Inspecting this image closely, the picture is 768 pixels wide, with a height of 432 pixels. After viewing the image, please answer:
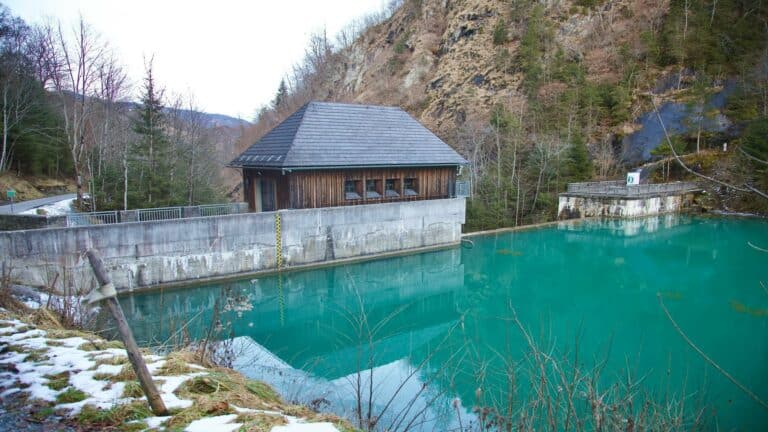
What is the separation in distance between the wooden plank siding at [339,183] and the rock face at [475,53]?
15.1 meters

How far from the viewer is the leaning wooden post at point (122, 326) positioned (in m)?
2.83

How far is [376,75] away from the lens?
4453cm

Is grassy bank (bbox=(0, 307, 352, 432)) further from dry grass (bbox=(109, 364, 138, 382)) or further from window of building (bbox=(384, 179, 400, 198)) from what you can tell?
window of building (bbox=(384, 179, 400, 198))

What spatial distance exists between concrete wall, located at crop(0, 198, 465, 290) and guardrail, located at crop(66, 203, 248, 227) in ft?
3.02

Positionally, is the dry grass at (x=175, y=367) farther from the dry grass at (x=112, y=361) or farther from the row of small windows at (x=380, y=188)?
the row of small windows at (x=380, y=188)

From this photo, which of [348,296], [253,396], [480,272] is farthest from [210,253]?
[253,396]

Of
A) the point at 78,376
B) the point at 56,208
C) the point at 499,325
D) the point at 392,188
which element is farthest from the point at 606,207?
the point at 56,208

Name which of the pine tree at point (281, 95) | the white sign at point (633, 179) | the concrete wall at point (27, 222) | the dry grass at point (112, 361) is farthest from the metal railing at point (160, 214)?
the pine tree at point (281, 95)

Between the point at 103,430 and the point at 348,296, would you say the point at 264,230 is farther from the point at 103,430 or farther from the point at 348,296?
the point at 103,430

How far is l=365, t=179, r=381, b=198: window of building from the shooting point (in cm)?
1646

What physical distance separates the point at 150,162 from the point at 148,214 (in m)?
2.62

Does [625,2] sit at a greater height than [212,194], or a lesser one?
greater

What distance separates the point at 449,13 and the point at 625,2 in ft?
51.6

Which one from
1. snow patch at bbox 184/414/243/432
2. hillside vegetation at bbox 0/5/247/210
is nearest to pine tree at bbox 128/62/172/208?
hillside vegetation at bbox 0/5/247/210
